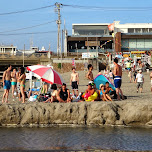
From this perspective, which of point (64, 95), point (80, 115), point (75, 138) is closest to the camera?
point (75, 138)

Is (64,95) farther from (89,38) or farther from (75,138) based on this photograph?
(89,38)

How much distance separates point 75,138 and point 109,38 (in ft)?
206

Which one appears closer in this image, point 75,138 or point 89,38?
point 75,138

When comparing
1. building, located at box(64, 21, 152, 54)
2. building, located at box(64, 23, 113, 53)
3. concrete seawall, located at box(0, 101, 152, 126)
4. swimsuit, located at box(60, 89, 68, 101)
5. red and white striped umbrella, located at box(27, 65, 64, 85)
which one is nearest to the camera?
concrete seawall, located at box(0, 101, 152, 126)

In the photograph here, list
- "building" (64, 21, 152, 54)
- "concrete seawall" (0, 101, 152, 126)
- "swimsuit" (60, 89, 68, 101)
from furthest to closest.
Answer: "building" (64, 21, 152, 54) → "swimsuit" (60, 89, 68, 101) → "concrete seawall" (0, 101, 152, 126)

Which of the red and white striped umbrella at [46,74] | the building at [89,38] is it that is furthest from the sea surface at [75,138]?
the building at [89,38]

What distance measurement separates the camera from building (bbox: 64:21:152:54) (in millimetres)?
71000

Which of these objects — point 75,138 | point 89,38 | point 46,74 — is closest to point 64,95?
point 46,74

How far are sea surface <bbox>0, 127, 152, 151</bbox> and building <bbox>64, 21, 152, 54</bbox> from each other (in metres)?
56.6

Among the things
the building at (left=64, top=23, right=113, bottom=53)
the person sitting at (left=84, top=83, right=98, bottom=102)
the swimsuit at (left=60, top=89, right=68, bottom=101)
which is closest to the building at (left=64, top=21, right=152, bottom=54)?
the building at (left=64, top=23, right=113, bottom=53)

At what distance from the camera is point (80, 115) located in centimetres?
1156

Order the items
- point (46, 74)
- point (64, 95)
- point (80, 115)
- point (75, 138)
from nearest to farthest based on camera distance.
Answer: point (75, 138) < point (80, 115) < point (64, 95) < point (46, 74)

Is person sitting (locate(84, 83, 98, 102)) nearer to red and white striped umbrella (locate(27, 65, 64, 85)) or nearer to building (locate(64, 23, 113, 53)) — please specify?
red and white striped umbrella (locate(27, 65, 64, 85))

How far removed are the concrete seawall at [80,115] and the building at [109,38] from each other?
183 feet
